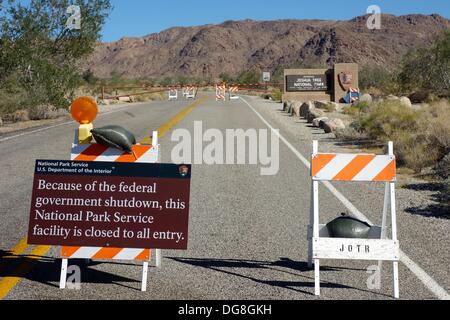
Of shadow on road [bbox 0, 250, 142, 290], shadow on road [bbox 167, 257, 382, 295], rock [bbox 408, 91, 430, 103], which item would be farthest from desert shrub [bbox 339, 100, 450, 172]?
rock [bbox 408, 91, 430, 103]

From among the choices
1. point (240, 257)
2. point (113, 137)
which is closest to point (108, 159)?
point (113, 137)

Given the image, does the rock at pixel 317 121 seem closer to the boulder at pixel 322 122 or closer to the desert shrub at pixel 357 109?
the boulder at pixel 322 122

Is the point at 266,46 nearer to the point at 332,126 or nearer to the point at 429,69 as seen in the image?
the point at 429,69

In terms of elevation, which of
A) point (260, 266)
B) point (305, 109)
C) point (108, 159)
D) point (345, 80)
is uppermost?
point (345, 80)

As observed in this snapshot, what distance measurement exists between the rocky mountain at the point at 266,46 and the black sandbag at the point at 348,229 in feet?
420

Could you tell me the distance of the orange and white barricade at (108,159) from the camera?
6133 millimetres

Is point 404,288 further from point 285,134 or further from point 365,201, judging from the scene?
point 285,134

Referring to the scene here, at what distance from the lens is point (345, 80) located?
46.7 m

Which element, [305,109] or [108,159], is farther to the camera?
[305,109]

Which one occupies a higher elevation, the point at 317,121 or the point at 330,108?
the point at 330,108

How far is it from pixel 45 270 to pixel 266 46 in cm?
15851

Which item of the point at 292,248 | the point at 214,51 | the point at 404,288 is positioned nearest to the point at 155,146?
the point at 292,248

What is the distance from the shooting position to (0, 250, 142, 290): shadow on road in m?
6.21
